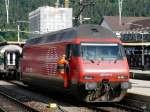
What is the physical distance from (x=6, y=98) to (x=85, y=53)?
7.05 metres

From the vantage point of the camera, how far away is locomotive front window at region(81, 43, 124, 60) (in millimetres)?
18906

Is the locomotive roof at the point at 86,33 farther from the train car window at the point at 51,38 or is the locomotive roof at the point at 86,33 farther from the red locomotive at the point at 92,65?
the train car window at the point at 51,38

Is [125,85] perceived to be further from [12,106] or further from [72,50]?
[12,106]

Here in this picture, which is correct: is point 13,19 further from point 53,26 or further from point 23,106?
point 23,106

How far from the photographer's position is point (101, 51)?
19094 millimetres

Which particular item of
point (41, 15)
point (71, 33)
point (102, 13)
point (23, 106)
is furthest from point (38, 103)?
point (102, 13)

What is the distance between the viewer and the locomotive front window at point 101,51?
62.0 feet

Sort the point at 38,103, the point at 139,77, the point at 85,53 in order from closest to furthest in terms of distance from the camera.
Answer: the point at 85,53, the point at 38,103, the point at 139,77

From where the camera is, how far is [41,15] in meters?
113

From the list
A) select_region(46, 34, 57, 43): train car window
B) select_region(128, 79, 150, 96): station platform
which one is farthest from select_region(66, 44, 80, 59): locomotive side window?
select_region(128, 79, 150, 96): station platform

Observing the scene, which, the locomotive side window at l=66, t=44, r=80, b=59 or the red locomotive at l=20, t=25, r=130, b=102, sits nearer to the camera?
the red locomotive at l=20, t=25, r=130, b=102

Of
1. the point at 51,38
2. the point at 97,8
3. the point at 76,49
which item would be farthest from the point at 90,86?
the point at 97,8

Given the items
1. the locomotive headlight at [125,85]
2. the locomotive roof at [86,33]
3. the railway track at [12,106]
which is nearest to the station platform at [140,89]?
the locomotive headlight at [125,85]

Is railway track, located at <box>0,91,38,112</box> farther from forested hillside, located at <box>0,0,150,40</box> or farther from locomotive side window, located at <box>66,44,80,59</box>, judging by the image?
forested hillside, located at <box>0,0,150,40</box>
